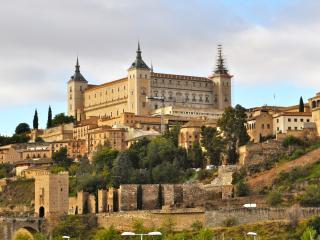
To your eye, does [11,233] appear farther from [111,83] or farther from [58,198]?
[111,83]

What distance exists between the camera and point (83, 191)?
84.1m

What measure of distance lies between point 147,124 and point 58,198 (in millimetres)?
32058

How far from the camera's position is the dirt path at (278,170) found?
79.6 metres

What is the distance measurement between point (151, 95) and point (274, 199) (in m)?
48.2


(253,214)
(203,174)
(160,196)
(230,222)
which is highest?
(203,174)

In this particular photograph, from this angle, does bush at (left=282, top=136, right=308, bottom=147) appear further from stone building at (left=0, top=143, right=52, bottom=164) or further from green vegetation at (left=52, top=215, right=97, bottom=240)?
stone building at (left=0, top=143, right=52, bottom=164)

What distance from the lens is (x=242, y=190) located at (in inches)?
3056

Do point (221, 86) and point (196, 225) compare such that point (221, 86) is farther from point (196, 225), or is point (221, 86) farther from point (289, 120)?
point (196, 225)

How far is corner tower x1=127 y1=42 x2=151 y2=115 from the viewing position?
11825 cm

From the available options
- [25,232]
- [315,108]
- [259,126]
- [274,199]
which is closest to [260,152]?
[315,108]

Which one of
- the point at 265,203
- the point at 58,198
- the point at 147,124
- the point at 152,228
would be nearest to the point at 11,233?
the point at 58,198

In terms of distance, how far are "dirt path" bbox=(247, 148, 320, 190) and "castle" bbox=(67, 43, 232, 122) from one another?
34879 millimetres

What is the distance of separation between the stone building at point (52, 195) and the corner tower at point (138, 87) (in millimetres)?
35623

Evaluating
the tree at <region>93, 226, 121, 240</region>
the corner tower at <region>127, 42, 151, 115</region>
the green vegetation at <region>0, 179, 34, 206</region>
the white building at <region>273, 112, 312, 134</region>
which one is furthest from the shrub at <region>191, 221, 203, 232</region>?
the corner tower at <region>127, 42, 151, 115</region>
